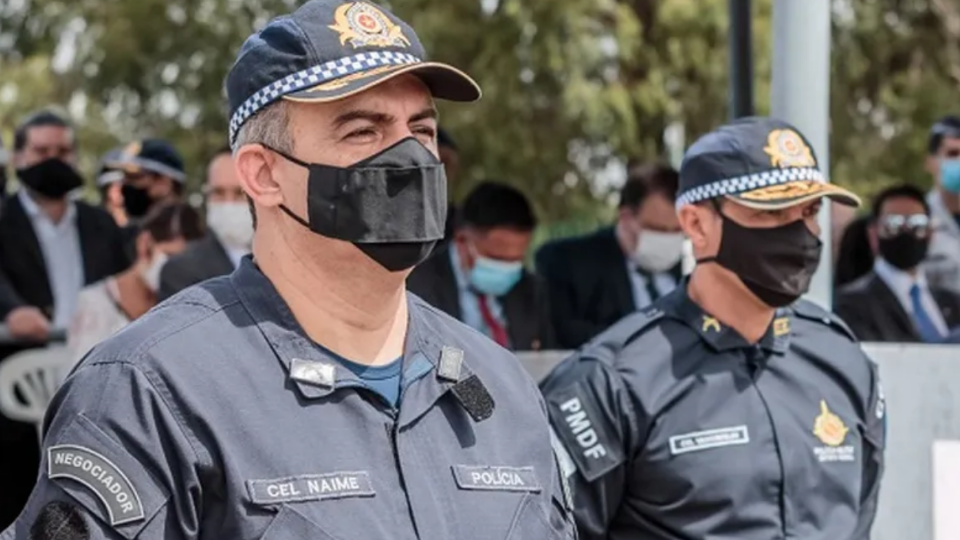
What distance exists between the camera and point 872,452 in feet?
14.7

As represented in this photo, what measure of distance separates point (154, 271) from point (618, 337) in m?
3.07

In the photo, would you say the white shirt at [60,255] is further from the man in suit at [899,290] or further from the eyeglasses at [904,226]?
the eyeglasses at [904,226]

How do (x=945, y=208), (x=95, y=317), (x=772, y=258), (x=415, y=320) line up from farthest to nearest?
(x=945, y=208), (x=95, y=317), (x=772, y=258), (x=415, y=320)

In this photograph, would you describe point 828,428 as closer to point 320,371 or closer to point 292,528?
point 320,371

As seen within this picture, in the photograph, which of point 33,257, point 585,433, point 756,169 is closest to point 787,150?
point 756,169

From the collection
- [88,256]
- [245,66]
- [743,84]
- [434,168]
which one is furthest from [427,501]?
[88,256]

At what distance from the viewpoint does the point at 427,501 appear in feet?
8.61

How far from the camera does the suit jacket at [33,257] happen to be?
7.93 m

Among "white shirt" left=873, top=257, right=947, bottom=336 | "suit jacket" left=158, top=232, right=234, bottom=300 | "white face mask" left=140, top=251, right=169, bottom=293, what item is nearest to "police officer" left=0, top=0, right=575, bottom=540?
"suit jacket" left=158, top=232, right=234, bottom=300

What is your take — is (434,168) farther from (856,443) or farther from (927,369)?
(927,369)

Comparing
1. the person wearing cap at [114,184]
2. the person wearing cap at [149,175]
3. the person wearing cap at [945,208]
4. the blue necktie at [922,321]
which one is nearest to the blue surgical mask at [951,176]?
the person wearing cap at [945,208]

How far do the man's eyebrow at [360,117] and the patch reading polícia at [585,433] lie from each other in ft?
5.22

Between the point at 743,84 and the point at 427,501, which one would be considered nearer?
the point at 427,501

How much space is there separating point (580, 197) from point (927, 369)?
6356mm
